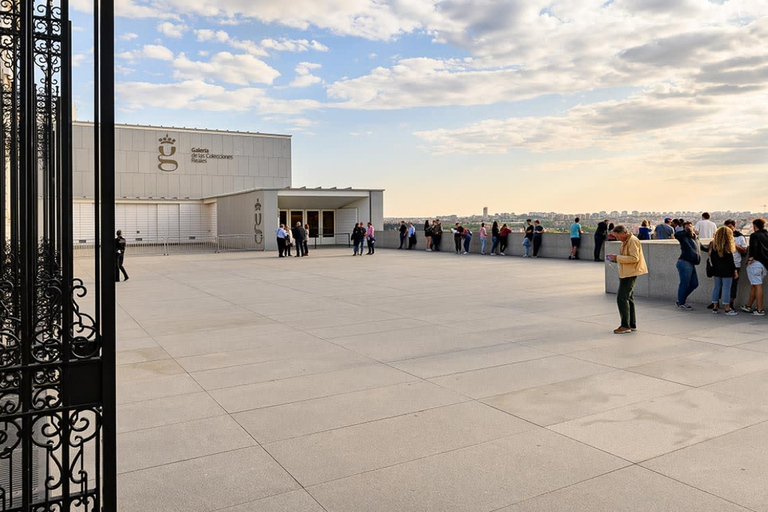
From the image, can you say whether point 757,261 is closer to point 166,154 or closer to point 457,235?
point 457,235

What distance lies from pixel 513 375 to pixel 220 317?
603 cm

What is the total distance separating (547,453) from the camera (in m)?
4.50

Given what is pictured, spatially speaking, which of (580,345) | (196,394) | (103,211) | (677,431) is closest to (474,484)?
(677,431)

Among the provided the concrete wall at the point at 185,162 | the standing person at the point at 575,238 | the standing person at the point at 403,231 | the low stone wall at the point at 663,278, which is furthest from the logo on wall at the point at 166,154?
the low stone wall at the point at 663,278

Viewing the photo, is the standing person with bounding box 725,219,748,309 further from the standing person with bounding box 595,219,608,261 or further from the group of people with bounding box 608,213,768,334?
the standing person with bounding box 595,219,608,261

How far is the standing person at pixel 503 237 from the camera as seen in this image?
2745 cm

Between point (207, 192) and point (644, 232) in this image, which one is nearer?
point (644, 232)

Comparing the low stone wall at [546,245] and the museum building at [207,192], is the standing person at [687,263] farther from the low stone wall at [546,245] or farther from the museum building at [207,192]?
the museum building at [207,192]

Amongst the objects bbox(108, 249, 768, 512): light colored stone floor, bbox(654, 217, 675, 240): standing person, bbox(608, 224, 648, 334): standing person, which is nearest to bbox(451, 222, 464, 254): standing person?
bbox(654, 217, 675, 240): standing person

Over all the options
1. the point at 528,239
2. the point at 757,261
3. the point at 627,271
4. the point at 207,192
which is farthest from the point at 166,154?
the point at 757,261

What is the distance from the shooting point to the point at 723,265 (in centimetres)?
1055

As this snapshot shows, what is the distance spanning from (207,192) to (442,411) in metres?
45.1

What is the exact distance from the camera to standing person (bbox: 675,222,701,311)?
36.1 feet

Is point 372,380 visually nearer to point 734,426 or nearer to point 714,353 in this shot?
point 734,426
